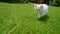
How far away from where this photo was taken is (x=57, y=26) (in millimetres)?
6250

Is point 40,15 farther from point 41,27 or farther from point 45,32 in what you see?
point 45,32

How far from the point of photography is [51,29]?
18.9 ft

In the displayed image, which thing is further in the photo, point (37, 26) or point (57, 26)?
point (57, 26)

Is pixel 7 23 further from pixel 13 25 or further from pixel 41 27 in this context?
pixel 41 27

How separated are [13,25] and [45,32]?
106 centimetres

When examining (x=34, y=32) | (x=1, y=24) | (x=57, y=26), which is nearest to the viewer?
(x=34, y=32)

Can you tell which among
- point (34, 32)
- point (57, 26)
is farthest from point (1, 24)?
point (57, 26)

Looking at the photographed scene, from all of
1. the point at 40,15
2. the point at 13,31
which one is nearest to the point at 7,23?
the point at 13,31

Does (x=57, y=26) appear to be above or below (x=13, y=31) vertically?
below

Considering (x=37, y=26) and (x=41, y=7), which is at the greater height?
(x=41, y=7)

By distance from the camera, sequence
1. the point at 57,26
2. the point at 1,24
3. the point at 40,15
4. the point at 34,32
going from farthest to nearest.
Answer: the point at 40,15
the point at 57,26
the point at 1,24
the point at 34,32

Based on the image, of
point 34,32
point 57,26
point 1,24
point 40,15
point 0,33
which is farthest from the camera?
point 40,15

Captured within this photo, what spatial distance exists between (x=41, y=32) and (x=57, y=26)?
1219mm

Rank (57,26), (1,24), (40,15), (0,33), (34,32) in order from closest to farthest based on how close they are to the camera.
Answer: (0,33) < (34,32) < (1,24) < (57,26) < (40,15)
